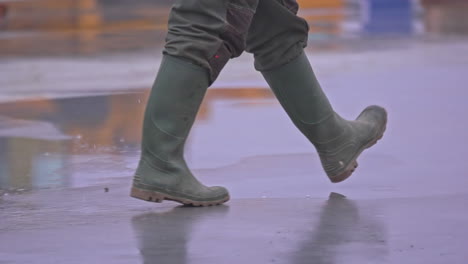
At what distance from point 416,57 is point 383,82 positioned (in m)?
1.45

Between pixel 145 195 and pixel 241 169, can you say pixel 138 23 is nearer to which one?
pixel 241 169

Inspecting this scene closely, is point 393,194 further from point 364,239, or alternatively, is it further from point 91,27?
point 91,27

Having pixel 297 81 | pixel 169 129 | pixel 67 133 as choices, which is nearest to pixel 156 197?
pixel 169 129

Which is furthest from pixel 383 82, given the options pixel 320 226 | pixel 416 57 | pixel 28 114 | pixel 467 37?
pixel 320 226

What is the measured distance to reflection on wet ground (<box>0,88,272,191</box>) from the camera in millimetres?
4688

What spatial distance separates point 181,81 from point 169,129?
161 mm

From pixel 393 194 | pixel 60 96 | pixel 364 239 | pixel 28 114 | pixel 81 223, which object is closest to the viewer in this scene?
pixel 364 239

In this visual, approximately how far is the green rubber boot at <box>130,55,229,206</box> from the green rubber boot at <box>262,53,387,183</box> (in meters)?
0.42

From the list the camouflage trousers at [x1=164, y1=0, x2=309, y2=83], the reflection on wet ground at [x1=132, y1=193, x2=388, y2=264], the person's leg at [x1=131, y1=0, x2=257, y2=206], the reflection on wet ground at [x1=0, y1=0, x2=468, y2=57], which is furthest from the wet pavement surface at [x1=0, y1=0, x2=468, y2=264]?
the reflection on wet ground at [x1=0, y1=0, x2=468, y2=57]

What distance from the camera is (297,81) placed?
4242 mm

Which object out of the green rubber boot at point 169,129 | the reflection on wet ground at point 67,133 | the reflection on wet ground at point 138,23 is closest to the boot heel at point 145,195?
the green rubber boot at point 169,129

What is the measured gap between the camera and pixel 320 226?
3619mm

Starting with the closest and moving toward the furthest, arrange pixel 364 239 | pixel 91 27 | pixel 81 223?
pixel 364 239 < pixel 81 223 < pixel 91 27

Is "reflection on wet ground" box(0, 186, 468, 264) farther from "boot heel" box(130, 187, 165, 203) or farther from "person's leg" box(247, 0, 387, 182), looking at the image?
"person's leg" box(247, 0, 387, 182)
